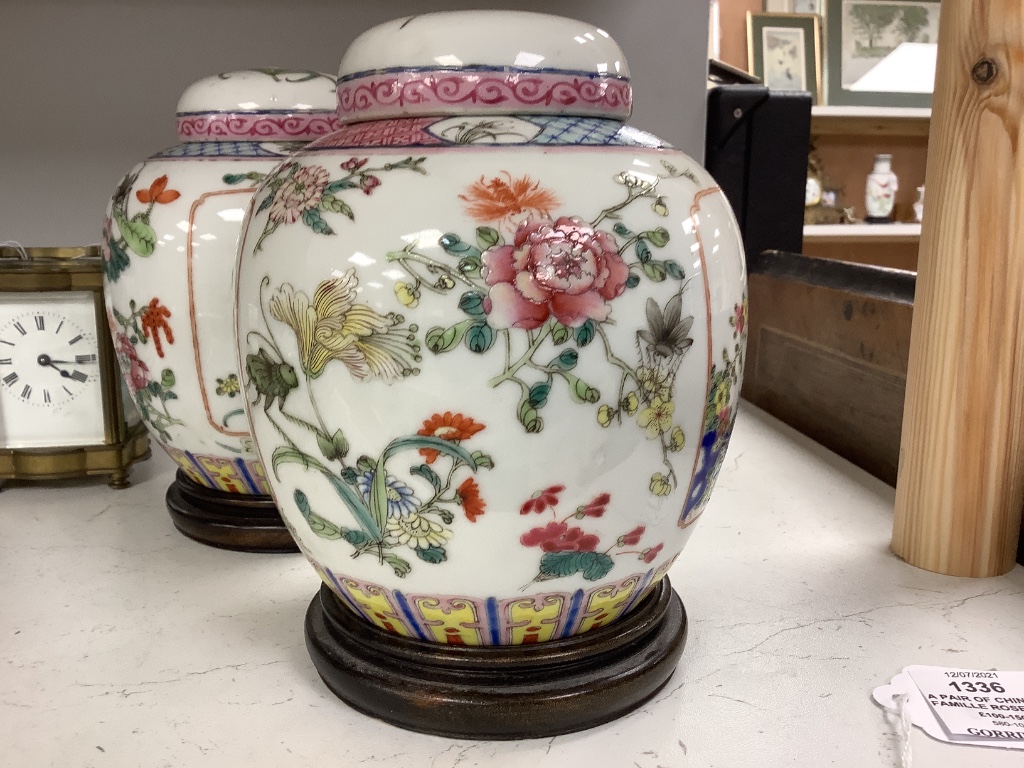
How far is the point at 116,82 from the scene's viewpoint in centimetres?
147

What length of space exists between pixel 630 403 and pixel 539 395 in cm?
6

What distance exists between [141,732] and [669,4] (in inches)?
51.3

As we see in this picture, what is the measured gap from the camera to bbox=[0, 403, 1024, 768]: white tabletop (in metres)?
0.66

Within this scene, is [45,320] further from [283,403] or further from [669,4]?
[669,4]

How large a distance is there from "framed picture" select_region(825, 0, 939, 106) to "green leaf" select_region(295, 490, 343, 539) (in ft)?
10.4

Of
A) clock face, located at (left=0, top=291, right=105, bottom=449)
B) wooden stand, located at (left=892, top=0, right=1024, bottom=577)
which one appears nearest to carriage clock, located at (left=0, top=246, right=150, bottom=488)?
clock face, located at (left=0, top=291, right=105, bottom=449)

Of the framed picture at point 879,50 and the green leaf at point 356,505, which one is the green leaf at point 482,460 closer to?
the green leaf at point 356,505

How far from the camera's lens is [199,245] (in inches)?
34.5

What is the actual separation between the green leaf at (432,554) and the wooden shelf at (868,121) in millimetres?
2786

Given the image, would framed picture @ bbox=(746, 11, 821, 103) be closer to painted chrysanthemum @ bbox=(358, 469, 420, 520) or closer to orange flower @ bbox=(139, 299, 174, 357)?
orange flower @ bbox=(139, 299, 174, 357)

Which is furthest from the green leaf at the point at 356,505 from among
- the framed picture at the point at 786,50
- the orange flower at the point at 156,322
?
the framed picture at the point at 786,50

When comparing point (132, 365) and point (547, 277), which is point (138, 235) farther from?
point (547, 277)

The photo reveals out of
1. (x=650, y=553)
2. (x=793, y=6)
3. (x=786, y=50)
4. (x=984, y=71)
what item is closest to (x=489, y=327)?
(x=650, y=553)

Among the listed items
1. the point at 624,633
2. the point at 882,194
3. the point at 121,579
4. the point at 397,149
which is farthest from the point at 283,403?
the point at 882,194
